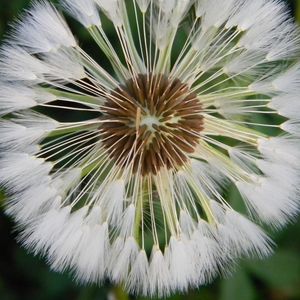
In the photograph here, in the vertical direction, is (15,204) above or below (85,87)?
below

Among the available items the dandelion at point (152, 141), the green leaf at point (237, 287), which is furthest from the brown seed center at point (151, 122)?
the green leaf at point (237, 287)

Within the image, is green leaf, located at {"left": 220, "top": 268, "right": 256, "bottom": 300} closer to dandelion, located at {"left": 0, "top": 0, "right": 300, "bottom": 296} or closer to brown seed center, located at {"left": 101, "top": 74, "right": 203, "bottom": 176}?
dandelion, located at {"left": 0, "top": 0, "right": 300, "bottom": 296}

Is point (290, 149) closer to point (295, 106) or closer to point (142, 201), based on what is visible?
point (295, 106)

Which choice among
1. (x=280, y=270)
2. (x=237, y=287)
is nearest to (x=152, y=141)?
(x=237, y=287)

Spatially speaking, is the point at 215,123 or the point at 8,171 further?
the point at 215,123

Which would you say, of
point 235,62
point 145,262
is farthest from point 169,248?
point 235,62

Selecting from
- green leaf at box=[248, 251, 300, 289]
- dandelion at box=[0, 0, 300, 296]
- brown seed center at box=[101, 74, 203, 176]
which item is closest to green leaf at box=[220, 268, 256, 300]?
green leaf at box=[248, 251, 300, 289]

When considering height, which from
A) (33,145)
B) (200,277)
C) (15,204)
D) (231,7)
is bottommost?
(200,277)

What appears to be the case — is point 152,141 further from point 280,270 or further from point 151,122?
point 280,270
